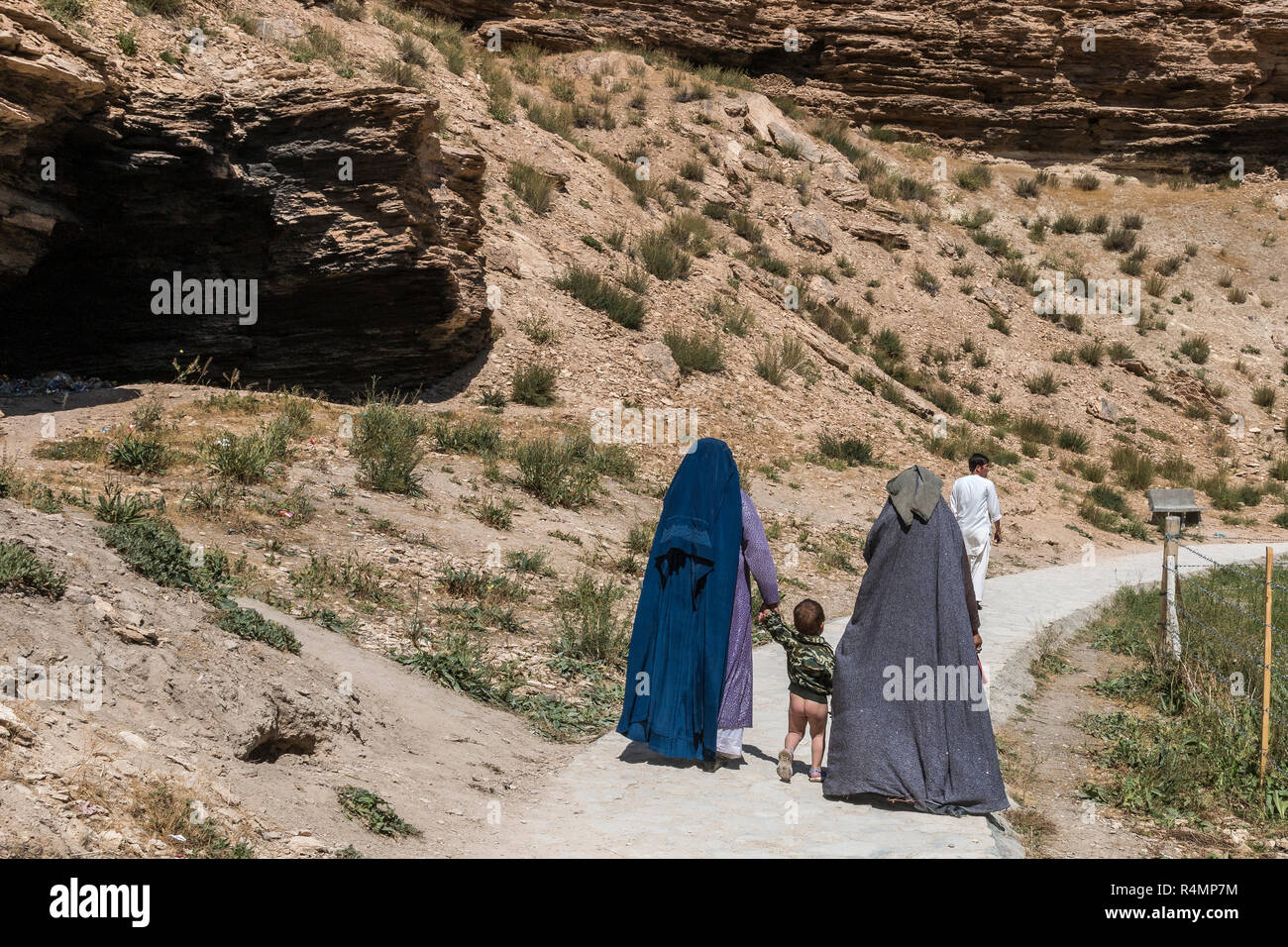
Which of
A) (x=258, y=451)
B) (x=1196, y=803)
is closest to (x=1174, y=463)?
(x=1196, y=803)

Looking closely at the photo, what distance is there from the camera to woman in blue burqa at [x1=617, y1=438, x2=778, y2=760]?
556 centimetres

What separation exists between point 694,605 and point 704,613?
82mm

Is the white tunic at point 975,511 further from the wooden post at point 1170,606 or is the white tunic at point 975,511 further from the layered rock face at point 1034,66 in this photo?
the layered rock face at point 1034,66

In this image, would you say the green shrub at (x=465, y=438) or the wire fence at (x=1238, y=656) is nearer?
the wire fence at (x=1238, y=656)

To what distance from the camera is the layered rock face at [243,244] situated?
39.2ft

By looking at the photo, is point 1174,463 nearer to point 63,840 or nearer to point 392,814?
point 392,814

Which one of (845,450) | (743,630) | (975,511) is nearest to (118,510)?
(743,630)

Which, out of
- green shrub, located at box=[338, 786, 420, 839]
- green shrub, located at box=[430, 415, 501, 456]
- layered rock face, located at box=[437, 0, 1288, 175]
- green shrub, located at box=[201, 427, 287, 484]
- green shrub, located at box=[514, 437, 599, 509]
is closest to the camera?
green shrub, located at box=[338, 786, 420, 839]

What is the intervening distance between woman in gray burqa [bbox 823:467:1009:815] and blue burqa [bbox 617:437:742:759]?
759 millimetres

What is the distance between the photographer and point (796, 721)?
5.49m

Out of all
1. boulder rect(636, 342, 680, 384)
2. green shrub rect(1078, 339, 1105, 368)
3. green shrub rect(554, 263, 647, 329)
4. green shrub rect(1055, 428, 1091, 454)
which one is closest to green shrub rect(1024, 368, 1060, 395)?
green shrub rect(1055, 428, 1091, 454)

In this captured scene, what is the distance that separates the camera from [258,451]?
373 inches

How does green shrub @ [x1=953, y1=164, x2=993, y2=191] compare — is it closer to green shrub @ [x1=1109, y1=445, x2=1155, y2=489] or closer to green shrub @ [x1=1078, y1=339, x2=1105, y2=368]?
green shrub @ [x1=1078, y1=339, x2=1105, y2=368]

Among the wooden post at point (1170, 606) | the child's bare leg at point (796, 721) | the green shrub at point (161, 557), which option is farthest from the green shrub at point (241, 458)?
the wooden post at point (1170, 606)
